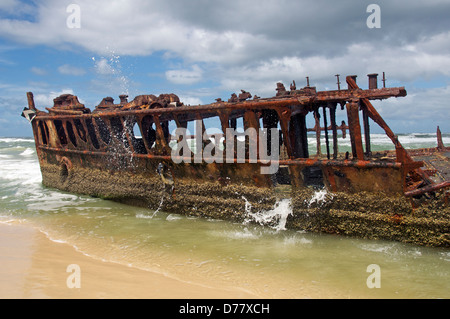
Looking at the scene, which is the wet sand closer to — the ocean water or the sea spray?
the ocean water

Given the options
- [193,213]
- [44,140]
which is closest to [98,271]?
[193,213]

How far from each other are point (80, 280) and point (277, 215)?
118 inches

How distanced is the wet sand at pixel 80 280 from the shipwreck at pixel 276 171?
2197 millimetres

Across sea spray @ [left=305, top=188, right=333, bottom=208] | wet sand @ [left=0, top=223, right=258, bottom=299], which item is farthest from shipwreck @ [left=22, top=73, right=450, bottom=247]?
wet sand @ [left=0, top=223, right=258, bottom=299]

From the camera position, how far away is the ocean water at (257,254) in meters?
3.77

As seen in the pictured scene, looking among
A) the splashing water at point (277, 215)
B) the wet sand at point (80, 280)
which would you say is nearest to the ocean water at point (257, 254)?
the splashing water at point (277, 215)

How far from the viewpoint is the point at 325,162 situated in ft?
16.3

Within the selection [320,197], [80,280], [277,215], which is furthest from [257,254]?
[80,280]

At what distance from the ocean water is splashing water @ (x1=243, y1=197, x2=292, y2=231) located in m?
0.02

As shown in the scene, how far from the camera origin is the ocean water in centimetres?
377

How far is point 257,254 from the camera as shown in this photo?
4.66 m

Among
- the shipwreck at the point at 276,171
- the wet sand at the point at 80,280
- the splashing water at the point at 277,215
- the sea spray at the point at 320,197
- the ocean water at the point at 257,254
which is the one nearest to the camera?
the wet sand at the point at 80,280

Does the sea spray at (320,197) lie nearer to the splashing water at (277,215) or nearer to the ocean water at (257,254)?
the ocean water at (257,254)

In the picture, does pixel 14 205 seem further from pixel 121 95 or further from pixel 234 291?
pixel 234 291
